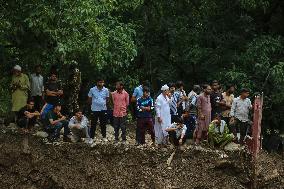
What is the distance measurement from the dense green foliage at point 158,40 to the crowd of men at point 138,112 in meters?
0.72

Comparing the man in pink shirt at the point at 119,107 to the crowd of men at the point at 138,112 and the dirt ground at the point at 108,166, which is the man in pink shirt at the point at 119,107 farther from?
the dirt ground at the point at 108,166

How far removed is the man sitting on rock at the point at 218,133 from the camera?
12.6m

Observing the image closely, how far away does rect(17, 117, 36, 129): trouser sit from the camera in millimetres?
12788

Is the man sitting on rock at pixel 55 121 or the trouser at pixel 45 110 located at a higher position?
the trouser at pixel 45 110

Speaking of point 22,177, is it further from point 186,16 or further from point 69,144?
point 186,16

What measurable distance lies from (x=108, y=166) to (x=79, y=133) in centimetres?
116

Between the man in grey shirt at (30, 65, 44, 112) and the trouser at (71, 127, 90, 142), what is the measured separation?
1201 millimetres

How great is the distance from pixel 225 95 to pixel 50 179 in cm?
472

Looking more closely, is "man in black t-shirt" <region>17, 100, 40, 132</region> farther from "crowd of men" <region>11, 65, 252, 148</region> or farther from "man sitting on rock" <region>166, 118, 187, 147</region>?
"man sitting on rock" <region>166, 118, 187, 147</region>

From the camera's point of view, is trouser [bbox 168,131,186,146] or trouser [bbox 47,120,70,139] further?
trouser [bbox 168,131,186,146]

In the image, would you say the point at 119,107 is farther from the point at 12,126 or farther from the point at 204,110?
the point at 12,126

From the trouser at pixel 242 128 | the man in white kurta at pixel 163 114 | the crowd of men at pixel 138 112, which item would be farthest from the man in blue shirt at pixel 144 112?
the trouser at pixel 242 128

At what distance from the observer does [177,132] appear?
12.9 meters

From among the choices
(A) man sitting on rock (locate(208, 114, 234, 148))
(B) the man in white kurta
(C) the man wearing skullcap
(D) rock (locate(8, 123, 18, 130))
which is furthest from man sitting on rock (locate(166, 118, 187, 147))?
(D) rock (locate(8, 123, 18, 130))
